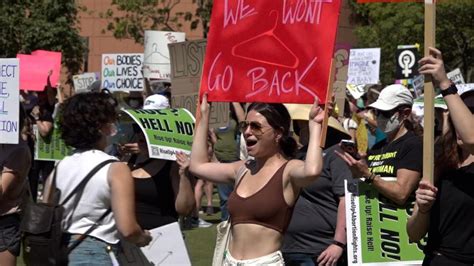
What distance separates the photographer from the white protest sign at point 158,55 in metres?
16.5

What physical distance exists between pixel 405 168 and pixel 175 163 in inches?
67.5

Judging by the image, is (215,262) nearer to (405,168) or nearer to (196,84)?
(405,168)

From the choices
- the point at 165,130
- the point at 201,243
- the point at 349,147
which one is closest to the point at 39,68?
the point at 201,243

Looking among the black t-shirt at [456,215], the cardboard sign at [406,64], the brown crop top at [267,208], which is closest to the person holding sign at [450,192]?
the black t-shirt at [456,215]

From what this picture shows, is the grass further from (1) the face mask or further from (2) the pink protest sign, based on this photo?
(1) the face mask

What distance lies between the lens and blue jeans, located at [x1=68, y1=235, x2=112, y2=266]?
18.0ft

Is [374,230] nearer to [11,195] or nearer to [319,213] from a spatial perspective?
[319,213]

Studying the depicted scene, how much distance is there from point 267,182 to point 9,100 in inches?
114

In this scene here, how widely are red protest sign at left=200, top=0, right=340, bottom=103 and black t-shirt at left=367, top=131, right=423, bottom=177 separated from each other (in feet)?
2.94

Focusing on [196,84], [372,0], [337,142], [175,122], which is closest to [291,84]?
[372,0]

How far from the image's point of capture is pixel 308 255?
21.7 ft

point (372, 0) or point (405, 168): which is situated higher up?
point (372, 0)

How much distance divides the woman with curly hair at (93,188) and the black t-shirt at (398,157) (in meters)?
1.58

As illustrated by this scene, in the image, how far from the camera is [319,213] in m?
6.71
